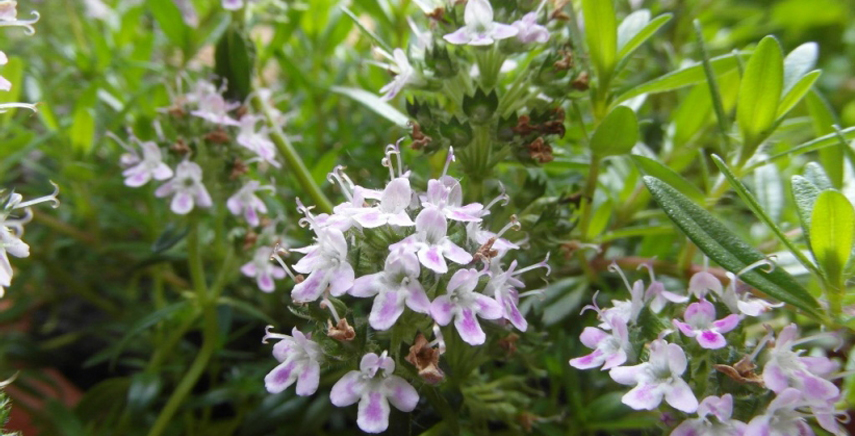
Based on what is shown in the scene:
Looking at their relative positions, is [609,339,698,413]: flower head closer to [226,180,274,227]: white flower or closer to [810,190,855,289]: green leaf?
[810,190,855,289]: green leaf

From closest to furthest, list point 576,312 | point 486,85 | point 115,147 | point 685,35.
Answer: point 486,85 < point 576,312 < point 115,147 < point 685,35

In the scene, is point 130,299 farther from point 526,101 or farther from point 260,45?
point 526,101

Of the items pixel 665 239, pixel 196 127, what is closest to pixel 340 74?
pixel 196 127

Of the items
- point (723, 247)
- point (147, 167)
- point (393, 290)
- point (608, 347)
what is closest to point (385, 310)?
point (393, 290)

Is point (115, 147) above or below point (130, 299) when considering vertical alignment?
above

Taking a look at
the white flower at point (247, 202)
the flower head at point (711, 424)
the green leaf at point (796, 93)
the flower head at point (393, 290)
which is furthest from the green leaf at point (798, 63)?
the white flower at point (247, 202)

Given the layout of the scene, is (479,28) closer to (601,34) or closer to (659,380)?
(601,34)

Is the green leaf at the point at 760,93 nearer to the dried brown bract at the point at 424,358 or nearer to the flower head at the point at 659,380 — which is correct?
the flower head at the point at 659,380
